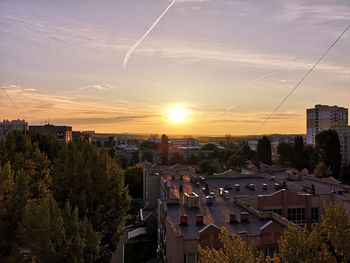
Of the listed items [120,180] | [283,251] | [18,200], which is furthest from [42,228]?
[120,180]

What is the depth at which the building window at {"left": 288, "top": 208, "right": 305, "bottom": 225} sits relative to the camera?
26055mm

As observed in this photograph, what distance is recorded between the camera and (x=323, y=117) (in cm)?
13925

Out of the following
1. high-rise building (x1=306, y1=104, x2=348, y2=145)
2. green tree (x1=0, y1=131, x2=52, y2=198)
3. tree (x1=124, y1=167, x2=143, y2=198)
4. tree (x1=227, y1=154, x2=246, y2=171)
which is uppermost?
high-rise building (x1=306, y1=104, x2=348, y2=145)

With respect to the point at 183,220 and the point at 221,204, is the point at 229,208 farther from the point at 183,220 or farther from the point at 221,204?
the point at 183,220

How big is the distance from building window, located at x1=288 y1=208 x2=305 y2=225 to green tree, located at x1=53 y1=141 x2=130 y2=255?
10412 mm

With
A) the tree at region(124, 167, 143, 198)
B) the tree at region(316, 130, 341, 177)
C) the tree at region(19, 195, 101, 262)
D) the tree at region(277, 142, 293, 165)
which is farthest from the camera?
the tree at region(277, 142, 293, 165)

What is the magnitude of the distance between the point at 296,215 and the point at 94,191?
1304 centimetres

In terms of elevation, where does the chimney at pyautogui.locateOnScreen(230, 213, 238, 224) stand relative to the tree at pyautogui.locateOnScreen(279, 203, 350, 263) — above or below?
below

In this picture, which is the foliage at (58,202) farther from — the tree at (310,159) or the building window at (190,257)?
the tree at (310,159)

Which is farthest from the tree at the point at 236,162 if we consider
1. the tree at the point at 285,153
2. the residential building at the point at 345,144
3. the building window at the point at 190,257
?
the building window at the point at 190,257

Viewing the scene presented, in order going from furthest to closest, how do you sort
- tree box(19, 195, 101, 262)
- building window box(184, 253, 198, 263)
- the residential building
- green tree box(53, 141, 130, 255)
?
1. the residential building
2. green tree box(53, 141, 130, 255)
3. building window box(184, 253, 198, 263)
4. tree box(19, 195, 101, 262)

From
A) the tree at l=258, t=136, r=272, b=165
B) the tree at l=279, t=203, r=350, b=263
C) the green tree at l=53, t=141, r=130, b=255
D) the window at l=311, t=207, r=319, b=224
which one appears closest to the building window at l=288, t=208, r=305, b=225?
the window at l=311, t=207, r=319, b=224

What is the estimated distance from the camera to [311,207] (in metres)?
26.6

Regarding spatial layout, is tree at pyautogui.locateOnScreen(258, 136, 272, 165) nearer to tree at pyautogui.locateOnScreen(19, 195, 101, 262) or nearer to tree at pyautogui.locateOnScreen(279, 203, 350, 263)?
tree at pyautogui.locateOnScreen(19, 195, 101, 262)
